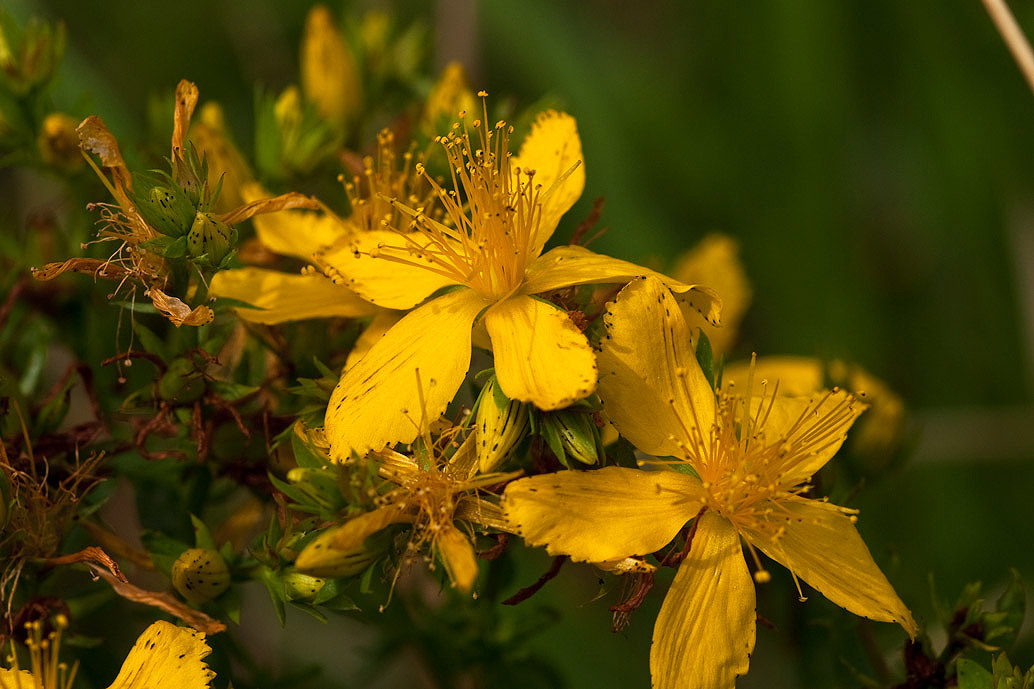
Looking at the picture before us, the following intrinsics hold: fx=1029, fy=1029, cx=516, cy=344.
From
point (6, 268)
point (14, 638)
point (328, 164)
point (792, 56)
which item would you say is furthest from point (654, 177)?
point (14, 638)

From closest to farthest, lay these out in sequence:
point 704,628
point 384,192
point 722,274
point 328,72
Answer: point 704,628, point 384,192, point 328,72, point 722,274

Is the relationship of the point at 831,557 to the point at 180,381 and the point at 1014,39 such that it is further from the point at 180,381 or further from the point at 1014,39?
the point at 1014,39

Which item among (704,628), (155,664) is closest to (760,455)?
(704,628)

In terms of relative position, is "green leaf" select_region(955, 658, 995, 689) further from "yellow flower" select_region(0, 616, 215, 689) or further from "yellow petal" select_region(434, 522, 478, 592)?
"yellow flower" select_region(0, 616, 215, 689)

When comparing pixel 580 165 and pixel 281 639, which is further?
pixel 281 639

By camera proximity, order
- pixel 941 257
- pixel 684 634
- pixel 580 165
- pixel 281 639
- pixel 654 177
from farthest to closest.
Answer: pixel 654 177, pixel 941 257, pixel 281 639, pixel 580 165, pixel 684 634

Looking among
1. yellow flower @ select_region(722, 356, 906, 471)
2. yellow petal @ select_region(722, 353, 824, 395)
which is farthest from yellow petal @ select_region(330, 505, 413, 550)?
yellow petal @ select_region(722, 353, 824, 395)

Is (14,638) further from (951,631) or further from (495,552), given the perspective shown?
(951,631)

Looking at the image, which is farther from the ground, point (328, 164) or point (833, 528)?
point (328, 164)

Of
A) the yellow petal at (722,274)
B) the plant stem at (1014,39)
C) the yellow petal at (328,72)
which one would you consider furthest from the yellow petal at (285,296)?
the plant stem at (1014,39)
